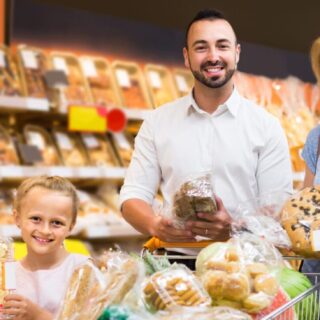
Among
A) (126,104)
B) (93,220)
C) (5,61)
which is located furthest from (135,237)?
(5,61)

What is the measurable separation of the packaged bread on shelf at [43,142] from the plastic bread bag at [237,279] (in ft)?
10.8

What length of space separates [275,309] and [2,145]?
10.9 ft

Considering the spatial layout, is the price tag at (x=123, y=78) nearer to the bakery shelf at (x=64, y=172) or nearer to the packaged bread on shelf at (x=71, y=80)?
the packaged bread on shelf at (x=71, y=80)

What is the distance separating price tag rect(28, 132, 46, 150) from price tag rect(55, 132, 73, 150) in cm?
11

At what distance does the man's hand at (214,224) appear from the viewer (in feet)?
6.32

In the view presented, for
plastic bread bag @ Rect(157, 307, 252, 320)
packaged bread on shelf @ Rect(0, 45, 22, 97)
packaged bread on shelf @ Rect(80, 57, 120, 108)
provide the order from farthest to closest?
packaged bread on shelf @ Rect(80, 57, 120, 108)
packaged bread on shelf @ Rect(0, 45, 22, 97)
plastic bread bag @ Rect(157, 307, 252, 320)

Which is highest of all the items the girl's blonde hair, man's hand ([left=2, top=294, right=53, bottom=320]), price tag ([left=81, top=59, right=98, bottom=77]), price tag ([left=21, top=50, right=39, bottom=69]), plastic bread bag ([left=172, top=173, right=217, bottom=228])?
price tag ([left=81, top=59, right=98, bottom=77])

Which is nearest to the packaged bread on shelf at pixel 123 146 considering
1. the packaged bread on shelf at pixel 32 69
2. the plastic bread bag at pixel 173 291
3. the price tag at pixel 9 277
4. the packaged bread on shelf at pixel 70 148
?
the packaged bread on shelf at pixel 70 148

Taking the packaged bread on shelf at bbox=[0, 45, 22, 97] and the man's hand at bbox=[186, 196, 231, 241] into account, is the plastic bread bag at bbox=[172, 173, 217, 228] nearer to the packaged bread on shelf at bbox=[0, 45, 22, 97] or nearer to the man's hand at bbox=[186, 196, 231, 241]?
the man's hand at bbox=[186, 196, 231, 241]

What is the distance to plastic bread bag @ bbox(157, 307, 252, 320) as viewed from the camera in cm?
126

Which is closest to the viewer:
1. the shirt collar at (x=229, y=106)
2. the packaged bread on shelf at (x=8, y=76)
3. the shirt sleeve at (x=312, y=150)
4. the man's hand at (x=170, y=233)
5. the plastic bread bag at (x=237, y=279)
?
the plastic bread bag at (x=237, y=279)

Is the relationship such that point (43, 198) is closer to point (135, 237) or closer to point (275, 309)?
point (275, 309)

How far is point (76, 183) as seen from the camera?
512 centimetres

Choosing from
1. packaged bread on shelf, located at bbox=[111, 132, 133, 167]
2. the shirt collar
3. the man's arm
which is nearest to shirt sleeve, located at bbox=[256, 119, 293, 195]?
the shirt collar
